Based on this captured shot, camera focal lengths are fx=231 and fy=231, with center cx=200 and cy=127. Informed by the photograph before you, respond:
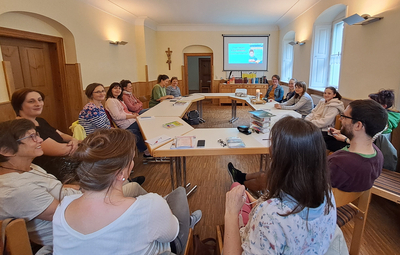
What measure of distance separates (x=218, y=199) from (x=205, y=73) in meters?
9.58

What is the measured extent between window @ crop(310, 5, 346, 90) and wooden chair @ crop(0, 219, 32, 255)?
5.19 m

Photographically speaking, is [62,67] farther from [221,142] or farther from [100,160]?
[100,160]

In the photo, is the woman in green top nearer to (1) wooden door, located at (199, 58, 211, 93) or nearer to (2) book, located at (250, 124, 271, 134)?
(2) book, located at (250, 124, 271, 134)

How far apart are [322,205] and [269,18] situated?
7357mm

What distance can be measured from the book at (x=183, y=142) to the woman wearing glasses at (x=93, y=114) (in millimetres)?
1126

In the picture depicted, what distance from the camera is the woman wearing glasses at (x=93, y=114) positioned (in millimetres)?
2668

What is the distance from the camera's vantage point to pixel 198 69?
11961 millimetres

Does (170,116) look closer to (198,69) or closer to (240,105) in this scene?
(240,105)

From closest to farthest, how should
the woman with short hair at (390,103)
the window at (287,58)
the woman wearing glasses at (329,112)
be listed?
1. the woman with short hair at (390,103)
2. the woman wearing glasses at (329,112)
3. the window at (287,58)

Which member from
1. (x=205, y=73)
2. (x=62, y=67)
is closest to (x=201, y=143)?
(x=62, y=67)

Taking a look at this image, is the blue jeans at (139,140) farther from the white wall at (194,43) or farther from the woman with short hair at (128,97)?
the white wall at (194,43)

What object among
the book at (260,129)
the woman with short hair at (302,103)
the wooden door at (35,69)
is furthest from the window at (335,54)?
the wooden door at (35,69)

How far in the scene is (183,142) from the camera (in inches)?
81.4

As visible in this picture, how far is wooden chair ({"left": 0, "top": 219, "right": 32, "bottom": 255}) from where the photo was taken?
35.6 inches
